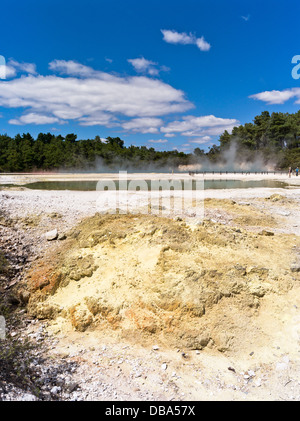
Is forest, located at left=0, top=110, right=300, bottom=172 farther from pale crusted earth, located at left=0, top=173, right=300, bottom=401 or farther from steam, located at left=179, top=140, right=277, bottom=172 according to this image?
pale crusted earth, located at left=0, top=173, right=300, bottom=401

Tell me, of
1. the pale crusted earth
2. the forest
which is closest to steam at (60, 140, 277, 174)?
the forest

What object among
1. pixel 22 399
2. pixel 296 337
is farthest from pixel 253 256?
pixel 22 399

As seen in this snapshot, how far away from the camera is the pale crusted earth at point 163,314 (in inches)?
147

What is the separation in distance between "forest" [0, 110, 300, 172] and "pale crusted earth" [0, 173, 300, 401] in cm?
6307

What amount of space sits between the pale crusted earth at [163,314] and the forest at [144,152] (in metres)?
63.1

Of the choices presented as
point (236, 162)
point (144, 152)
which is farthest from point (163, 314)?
point (144, 152)

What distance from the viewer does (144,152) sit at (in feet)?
280

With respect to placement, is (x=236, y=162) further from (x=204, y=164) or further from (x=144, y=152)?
(x=144, y=152)

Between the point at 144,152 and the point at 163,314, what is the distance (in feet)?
273

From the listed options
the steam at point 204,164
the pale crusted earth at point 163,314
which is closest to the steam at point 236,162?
the steam at point 204,164

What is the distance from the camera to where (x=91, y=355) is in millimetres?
4223

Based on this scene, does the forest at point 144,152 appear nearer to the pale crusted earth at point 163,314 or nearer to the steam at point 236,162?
the steam at point 236,162

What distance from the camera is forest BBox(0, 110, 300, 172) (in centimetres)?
6981
